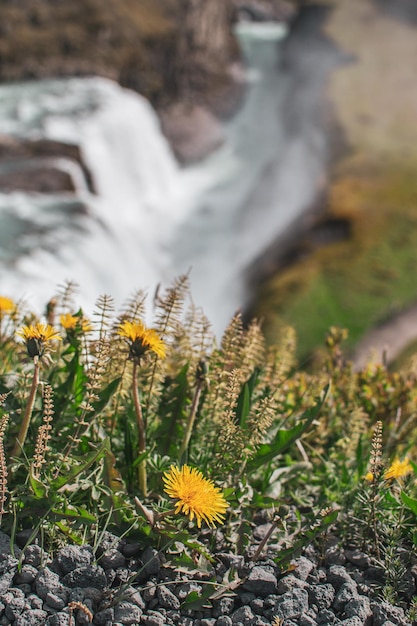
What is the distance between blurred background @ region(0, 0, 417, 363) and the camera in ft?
72.0

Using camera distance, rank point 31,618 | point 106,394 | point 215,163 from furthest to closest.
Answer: point 215,163, point 106,394, point 31,618

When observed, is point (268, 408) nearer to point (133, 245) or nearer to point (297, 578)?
point (297, 578)

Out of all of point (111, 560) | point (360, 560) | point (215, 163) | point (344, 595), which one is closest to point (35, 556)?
point (111, 560)

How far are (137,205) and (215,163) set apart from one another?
8.58 metres

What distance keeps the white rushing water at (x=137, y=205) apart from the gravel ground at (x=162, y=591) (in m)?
12.0

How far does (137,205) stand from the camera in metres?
28.4

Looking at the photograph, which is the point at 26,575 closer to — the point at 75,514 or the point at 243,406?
the point at 75,514

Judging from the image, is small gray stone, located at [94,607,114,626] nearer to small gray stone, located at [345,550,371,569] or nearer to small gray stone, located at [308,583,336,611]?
small gray stone, located at [308,583,336,611]


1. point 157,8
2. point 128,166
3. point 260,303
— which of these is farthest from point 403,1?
point 260,303

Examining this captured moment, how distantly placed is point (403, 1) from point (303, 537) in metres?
59.4

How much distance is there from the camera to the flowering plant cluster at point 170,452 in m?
3.79

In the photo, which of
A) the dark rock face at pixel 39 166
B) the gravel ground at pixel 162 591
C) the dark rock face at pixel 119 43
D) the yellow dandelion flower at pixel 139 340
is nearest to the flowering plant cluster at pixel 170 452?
the yellow dandelion flower at pixel 139 340

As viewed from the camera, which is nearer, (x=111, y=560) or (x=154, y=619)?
(x=154, y=619)

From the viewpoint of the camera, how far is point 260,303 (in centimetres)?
2403
